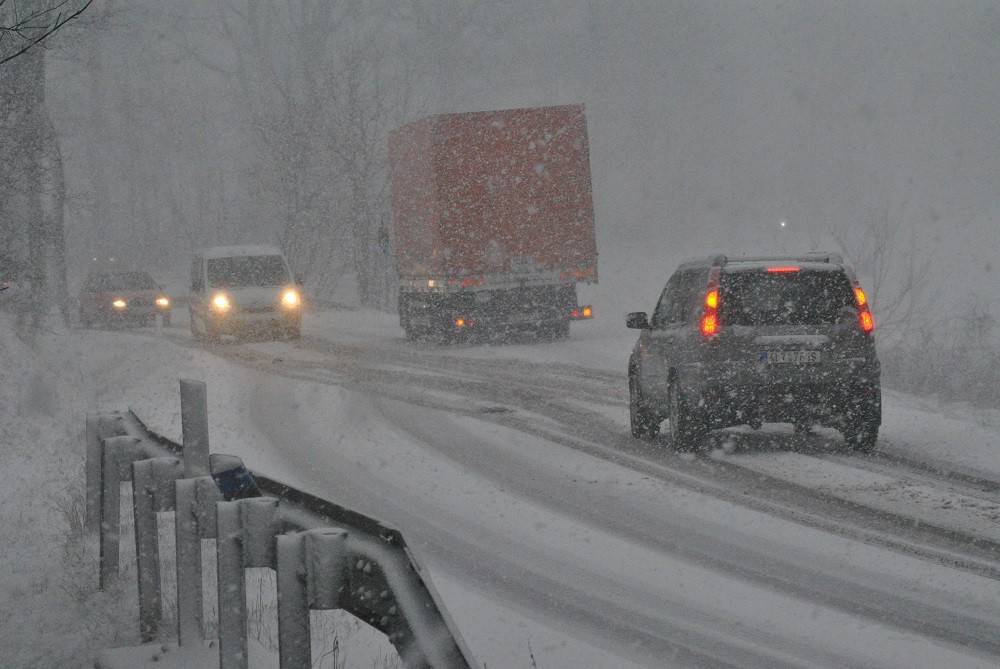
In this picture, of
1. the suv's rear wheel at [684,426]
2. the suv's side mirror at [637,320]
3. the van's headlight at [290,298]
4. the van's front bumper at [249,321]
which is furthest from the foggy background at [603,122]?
the suv's rear wheel at [684,426]

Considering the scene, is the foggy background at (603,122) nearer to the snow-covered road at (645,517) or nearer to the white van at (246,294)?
the white van at (246,294)

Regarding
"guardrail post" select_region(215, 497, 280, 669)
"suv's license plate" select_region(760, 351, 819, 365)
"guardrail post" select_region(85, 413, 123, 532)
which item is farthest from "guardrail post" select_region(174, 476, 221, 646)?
"suv's license plate" select_region(760, 351, 819, 365)

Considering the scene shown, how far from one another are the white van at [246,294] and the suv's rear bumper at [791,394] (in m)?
17.2

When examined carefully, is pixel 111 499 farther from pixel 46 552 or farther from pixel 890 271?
pixel 890 271

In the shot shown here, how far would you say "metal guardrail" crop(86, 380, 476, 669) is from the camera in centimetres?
399

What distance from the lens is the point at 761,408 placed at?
466 inches

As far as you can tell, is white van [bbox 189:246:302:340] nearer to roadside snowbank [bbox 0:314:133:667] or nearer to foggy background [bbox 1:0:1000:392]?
roadside snowbank [bbox 0:314:133:667]

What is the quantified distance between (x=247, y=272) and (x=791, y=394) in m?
18.5

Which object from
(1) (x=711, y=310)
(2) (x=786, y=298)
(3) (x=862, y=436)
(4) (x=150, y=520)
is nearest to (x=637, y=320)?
(1) (x=711, y=310)

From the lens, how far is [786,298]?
11938mm

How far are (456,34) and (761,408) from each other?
176ft

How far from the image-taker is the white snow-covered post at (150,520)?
19.4 feet

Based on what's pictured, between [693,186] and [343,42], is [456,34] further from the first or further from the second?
[693,186]

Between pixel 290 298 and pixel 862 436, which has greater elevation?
pixel 290 298
